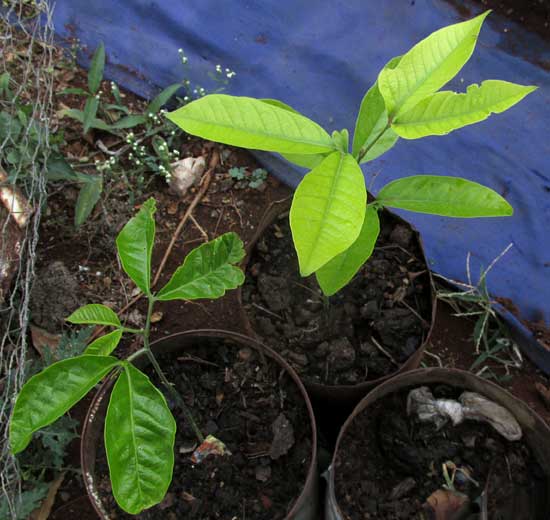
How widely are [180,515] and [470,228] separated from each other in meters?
1.28

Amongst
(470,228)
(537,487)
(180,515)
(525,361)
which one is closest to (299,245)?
(180,515)

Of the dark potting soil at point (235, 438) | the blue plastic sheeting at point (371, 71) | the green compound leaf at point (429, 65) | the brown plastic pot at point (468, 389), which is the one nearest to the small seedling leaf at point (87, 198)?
the blue plastic sheeting at point (371, 71)

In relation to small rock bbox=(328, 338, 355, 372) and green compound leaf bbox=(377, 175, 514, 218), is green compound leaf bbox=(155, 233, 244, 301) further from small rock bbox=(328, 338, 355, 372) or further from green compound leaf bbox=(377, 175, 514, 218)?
small rock bbox=(328, 338, 355, 372)

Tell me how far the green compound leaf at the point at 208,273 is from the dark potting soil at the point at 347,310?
38cm

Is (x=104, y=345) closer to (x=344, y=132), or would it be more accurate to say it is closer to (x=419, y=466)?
(x=344, y=132)

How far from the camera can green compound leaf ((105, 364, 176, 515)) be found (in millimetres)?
892

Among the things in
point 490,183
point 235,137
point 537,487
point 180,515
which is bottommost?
point 180,515

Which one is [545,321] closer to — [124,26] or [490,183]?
[490,183]

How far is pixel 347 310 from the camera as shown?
60.8 inches

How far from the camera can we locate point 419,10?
80.4 inches

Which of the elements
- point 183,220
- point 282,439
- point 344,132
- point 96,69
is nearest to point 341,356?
point 282,439

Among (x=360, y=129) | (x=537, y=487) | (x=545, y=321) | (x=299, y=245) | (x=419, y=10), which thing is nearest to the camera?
(x=299, y=245)

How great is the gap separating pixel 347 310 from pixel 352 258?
0.39 meters

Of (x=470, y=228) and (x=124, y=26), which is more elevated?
(x=470, y=228)
